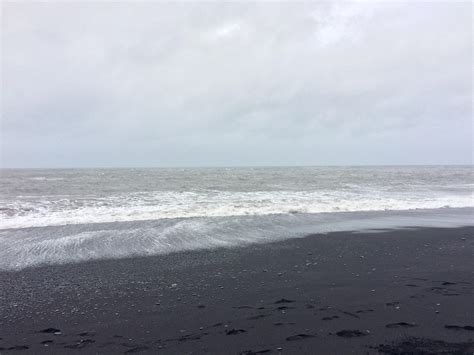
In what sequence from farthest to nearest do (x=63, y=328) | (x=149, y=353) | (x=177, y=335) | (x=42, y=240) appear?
(x=42, y=240) → (x=63, y=328) → (x=177, y=335) → (x=149, y=353)

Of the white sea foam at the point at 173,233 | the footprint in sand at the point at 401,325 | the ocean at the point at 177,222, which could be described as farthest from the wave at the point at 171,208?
the footprint in sand at the point at 401,325

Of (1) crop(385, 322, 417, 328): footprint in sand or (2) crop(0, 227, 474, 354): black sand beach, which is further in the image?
(1) crop(385, 322, 417, 328): footprint in sand

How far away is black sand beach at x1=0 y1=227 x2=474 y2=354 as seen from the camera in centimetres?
467

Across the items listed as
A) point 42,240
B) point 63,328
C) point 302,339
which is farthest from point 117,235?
point 302,339

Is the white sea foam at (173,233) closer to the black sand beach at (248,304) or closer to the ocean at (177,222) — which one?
the ocean at (177,222)

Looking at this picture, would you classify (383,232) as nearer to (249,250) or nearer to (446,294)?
(249,250)

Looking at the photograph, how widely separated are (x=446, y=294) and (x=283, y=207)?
1376 centimetres

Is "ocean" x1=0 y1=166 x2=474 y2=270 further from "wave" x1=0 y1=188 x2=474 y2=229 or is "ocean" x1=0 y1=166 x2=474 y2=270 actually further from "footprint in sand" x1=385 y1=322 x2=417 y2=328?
"footprint in sand" x1=385 y1=322 x2=417 y2=328

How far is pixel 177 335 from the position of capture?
4945 mm

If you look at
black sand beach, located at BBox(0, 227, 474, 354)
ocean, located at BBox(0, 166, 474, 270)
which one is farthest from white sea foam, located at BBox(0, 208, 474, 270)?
black sand beach, located at BBox(0, 227, 474, 354)

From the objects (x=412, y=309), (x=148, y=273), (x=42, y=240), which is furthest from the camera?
(x=42, y=240)

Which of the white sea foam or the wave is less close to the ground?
the wave

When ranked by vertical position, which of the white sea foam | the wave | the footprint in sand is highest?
the wave

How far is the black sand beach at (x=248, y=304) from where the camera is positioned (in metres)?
4.67
